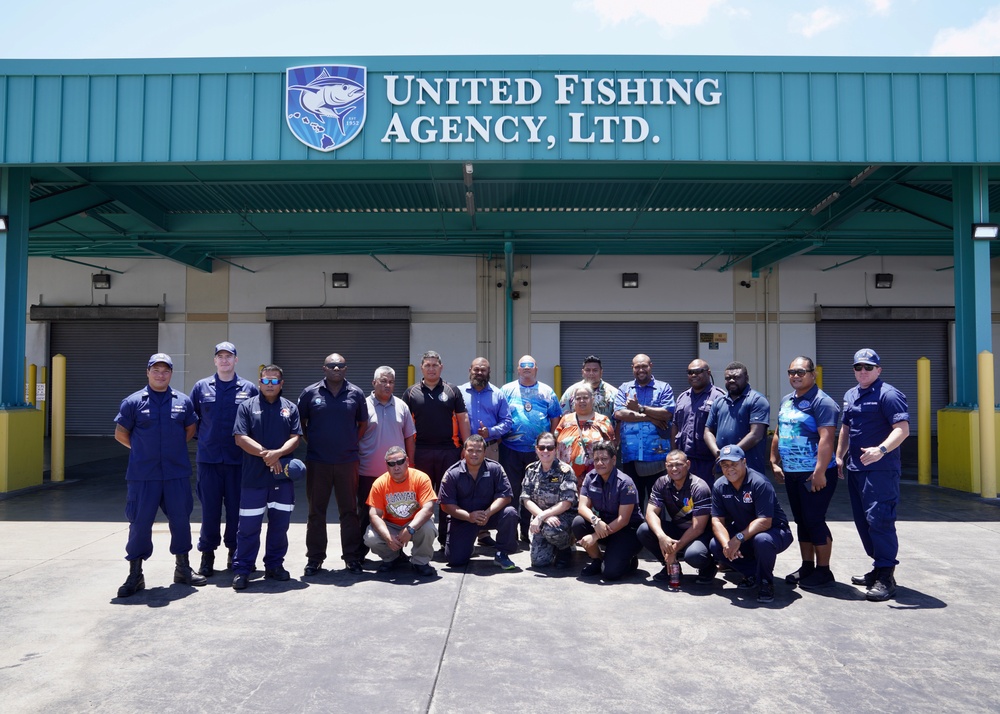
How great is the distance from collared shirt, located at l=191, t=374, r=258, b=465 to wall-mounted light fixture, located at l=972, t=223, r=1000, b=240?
938 cm

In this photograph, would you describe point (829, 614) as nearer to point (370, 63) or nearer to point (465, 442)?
point (465, 442)

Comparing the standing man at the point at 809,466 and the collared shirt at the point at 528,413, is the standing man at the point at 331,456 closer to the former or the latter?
the collared shirt at the point at 528,413

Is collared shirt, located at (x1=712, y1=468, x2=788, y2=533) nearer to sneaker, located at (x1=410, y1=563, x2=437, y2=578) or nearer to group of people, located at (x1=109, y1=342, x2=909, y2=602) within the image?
group of people, located at (x1=109, y1=342, x2=909, y2=602)

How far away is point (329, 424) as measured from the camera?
570 cm

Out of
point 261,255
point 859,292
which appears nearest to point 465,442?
point 261,255

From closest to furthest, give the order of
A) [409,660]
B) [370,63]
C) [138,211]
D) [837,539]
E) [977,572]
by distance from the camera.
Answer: [409,660] < [977,572] < [837,539] < [370,63] < [138,211]

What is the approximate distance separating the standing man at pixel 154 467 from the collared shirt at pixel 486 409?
8.24 ft

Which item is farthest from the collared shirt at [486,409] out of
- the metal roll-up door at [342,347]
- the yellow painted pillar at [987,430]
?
the metal roll-up door at [342,347]

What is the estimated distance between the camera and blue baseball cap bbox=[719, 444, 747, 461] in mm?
5043

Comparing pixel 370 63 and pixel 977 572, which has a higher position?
pixel 370 63

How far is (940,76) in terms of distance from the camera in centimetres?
895

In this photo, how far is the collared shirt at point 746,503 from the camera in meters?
5.07

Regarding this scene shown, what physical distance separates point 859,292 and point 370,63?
12.5m

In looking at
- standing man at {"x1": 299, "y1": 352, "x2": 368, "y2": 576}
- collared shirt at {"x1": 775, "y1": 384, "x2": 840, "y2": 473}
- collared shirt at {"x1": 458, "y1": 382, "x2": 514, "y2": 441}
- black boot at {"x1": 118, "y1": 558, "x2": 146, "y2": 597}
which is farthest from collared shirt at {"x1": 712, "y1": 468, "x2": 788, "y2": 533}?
black boot at {"x1": 118, "y1": 558, "x2": 146, "y2": 597}
